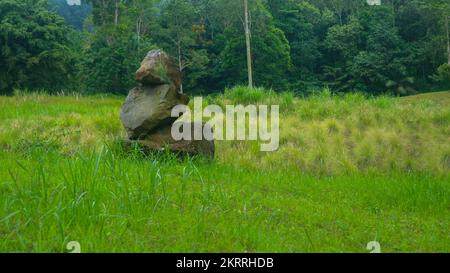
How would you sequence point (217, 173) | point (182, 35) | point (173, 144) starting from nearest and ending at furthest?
point (217, 173), point (173, 144), point (182, 35)

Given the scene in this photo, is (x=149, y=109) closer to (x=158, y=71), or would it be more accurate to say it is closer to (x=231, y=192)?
(x=158, y=71)

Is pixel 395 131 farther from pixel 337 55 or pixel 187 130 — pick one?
pixel 337 55

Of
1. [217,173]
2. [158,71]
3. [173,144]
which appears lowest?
[217,173]

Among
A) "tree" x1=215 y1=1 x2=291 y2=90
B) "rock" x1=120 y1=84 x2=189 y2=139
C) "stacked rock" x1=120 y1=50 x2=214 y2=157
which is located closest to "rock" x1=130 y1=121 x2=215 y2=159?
"stacked rock" x1=120 y1=50 x2=214 y2=157

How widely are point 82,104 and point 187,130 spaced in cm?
727

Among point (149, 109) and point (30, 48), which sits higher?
point (30, 48)

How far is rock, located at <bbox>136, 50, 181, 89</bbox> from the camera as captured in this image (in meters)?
8.20

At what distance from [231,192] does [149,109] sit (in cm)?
306

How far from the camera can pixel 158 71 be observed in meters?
8.23

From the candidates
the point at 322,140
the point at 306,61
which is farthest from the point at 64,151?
the point at 306,61

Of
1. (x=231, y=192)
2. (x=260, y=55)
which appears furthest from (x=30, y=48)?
(x=231, y=192)

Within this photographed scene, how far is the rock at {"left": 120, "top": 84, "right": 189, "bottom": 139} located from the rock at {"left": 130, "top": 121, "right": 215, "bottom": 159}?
135mm

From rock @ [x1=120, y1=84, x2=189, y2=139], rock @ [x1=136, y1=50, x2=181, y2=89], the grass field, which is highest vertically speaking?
rock @ [x1=136, y1=50, x2=181, y2=89]

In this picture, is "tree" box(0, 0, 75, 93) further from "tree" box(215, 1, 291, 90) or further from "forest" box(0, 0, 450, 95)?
"tree" box(215, 1, 291, 90)
